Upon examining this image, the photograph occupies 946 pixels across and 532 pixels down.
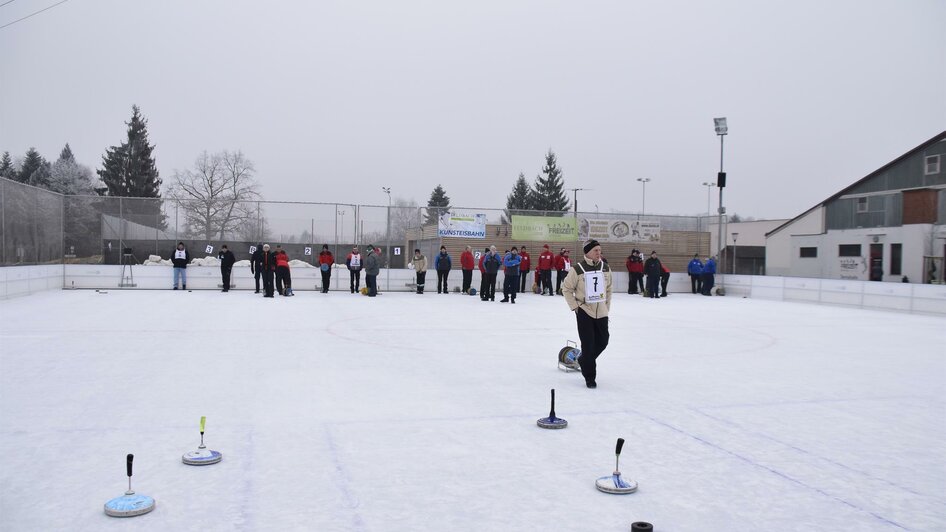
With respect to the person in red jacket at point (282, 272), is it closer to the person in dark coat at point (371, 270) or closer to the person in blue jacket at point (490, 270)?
the person in dark coat at point (371, 270)

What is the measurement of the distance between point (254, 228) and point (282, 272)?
10.1 feet

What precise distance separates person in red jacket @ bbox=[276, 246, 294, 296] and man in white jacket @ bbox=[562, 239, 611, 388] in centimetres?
1584

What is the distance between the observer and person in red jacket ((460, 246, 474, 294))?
80.8 ft

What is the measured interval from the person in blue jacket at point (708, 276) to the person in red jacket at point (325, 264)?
1440cm

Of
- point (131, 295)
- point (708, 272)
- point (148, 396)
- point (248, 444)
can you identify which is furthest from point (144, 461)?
point (708, 272)

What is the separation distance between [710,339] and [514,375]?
18.9 feet

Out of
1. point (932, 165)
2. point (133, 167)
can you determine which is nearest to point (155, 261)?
point (932, 165)

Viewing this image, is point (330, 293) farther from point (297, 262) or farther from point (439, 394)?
point (439, 394)

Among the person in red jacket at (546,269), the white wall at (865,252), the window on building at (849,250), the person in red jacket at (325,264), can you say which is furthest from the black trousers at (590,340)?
the window on building at (849,250)

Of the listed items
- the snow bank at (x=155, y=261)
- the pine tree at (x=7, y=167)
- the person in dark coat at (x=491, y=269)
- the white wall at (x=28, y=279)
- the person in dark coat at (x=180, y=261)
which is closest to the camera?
the white wall at (x=28, y=279)

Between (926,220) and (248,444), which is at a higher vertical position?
(926,220)

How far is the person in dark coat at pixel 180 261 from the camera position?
928 inches

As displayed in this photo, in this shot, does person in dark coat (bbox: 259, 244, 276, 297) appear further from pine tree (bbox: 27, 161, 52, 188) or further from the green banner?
pine tree (bbox: 27, 161, 52, 188)

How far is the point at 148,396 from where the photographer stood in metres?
7.10
